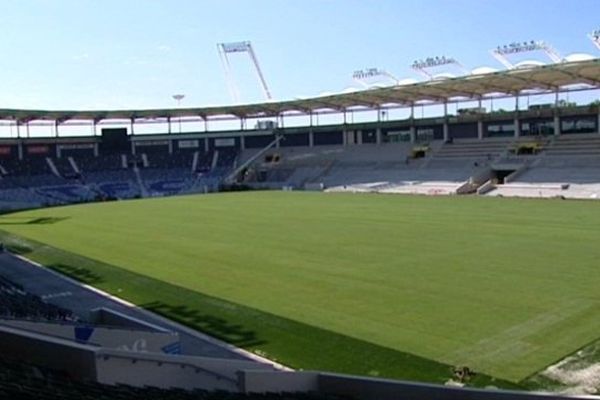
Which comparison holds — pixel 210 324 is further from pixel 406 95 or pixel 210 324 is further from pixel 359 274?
pixel 406 95

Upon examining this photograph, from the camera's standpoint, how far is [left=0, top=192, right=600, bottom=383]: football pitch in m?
12.6

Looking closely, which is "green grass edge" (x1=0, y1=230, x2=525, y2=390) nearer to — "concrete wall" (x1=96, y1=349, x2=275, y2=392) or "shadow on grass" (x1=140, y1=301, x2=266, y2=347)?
"shadow on grass" (x1=140, y1=301, x2=266, y2=347)

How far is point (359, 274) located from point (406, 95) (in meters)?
45.8

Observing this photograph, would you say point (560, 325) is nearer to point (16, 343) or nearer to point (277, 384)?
point (277, 384)

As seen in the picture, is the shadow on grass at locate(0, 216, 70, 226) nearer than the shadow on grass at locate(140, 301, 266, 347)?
No

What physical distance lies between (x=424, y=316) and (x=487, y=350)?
8.65ft

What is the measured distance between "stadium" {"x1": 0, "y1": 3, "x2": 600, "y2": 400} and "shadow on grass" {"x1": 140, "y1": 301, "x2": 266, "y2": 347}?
0.07 meters

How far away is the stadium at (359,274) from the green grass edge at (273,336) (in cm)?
6

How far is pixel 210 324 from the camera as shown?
50.1 feet

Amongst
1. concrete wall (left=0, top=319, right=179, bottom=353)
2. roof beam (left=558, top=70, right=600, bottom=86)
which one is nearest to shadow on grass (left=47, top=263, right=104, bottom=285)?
concrete wall (left=0, top=319, right=179, bottom=353)

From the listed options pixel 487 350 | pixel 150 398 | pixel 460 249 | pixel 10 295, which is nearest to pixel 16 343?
pixel 150 398

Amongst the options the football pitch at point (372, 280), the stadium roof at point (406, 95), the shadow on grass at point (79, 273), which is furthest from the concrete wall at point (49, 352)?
the stadium roof at point (406, 95)

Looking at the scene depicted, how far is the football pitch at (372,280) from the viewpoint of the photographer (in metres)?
12.6

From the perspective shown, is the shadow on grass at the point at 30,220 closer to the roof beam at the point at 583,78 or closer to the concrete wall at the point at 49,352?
the roof beam at the point at 583,78
